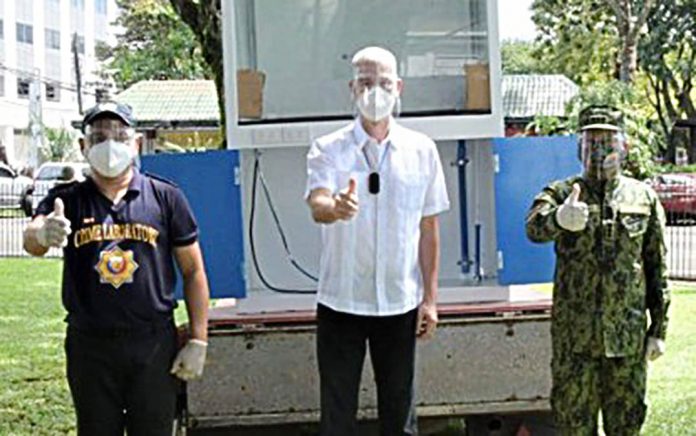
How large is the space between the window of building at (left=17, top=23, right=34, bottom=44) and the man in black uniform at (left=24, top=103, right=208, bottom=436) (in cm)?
6721

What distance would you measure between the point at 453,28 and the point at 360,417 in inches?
85.8

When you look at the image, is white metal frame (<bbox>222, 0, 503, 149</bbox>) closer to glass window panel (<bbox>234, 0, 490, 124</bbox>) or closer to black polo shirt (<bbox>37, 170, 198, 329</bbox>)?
glass window panel (<bbox>234, 0, 490, 124</bbox>)

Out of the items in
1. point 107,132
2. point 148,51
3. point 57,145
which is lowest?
point 107,132

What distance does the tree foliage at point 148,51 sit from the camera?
125ft

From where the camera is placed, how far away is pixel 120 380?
4.34 meters

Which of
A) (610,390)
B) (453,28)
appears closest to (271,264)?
(453,28)

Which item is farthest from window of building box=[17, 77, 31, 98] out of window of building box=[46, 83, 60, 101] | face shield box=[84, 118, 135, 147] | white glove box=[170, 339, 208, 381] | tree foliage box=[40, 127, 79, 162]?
white glove box=[170, 339, 208, 381]

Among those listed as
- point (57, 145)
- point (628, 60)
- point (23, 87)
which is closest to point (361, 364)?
point (628, 60)

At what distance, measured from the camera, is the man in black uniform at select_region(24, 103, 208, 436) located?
428 centimetres

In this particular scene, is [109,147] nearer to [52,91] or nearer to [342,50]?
[342,50]

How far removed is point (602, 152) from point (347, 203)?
1258mm

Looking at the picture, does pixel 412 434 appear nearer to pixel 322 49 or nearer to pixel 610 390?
pixel 610 390

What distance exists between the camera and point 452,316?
5.51 metres

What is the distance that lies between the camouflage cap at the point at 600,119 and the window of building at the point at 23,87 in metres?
66.3
